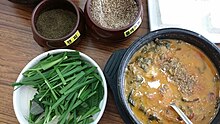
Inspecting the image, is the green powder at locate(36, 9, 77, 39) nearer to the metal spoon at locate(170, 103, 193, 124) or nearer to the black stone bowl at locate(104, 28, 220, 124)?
the black stone bowl at locate(104, 28, 220, 124)

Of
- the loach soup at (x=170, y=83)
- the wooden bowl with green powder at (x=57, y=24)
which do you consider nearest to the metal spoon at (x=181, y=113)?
the loach soup at (x=170, y=83)

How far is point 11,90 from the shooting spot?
5.26ft

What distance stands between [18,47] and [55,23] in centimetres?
15

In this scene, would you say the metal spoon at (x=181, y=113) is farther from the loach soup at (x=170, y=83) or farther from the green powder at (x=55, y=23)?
the green powder at (x=55, y=23)

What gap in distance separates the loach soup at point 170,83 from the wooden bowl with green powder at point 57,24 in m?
0.21

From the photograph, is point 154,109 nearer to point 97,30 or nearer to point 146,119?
point 146,119

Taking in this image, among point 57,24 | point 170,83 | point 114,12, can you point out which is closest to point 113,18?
point 114,12

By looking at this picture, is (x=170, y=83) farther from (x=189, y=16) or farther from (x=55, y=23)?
(x=55, y=23)

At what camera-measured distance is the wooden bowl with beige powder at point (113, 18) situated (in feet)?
5.02

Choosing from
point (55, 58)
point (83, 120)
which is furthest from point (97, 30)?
point (83, 120)

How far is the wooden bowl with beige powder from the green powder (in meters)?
0.06

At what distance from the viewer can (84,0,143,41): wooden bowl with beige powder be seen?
153 cm

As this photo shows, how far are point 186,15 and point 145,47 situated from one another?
0.71 ft

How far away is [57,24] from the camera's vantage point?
1594 millimetres
